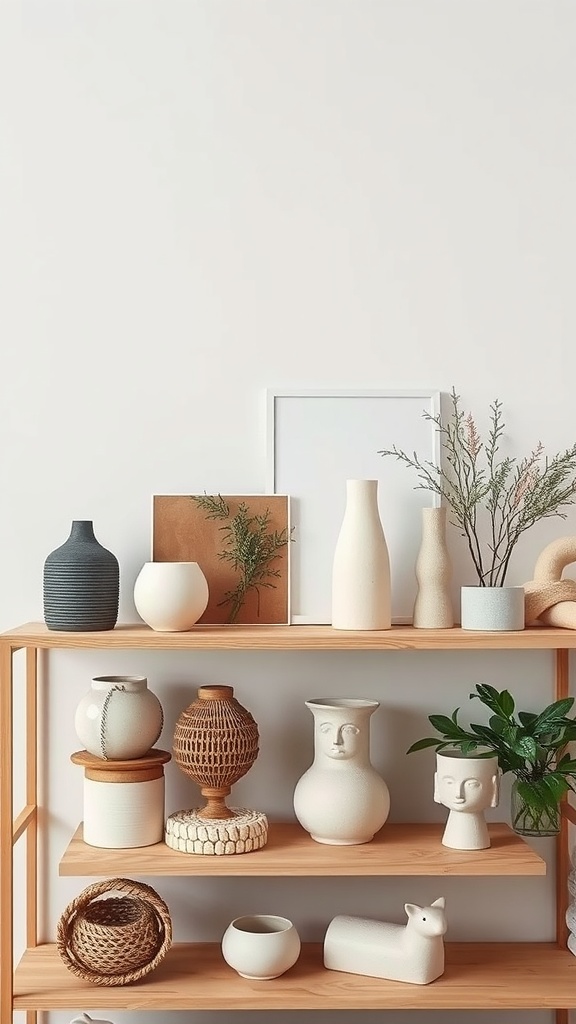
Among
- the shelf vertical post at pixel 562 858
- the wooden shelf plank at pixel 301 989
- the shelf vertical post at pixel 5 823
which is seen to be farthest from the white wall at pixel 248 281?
the shelf vertical post at pixel 5 823

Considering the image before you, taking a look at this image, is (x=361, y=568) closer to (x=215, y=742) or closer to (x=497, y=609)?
(x=497, y=609)

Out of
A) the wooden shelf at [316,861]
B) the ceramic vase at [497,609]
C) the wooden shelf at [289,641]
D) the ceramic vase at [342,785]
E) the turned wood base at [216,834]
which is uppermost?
the ceramic vase at [497,609]

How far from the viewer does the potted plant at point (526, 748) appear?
1.80 m

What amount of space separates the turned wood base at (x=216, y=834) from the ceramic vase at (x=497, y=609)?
1.62 ft

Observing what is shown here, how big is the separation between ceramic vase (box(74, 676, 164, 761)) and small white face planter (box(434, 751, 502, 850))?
498mm

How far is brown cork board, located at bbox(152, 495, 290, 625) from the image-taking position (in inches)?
76.0

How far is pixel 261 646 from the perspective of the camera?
5.67 ft

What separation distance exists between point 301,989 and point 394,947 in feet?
0.54

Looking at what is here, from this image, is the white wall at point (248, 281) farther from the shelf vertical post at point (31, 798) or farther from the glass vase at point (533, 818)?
the glass vase at point (533, 818)

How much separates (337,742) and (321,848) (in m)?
0.18

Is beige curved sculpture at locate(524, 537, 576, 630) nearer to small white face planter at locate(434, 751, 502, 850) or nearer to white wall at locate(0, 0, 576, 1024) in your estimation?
white wall at locate(0, 0, 576, 1024)

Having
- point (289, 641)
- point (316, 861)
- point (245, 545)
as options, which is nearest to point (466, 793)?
point (316, 861)

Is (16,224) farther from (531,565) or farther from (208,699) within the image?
(531,565)

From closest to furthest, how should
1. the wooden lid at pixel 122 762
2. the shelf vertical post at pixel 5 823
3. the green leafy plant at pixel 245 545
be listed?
1. the shelf vertical post at pixel 5 823
2. the wooden lid at pixel 122 762
3. the green leafy plant at pixel 245 545
